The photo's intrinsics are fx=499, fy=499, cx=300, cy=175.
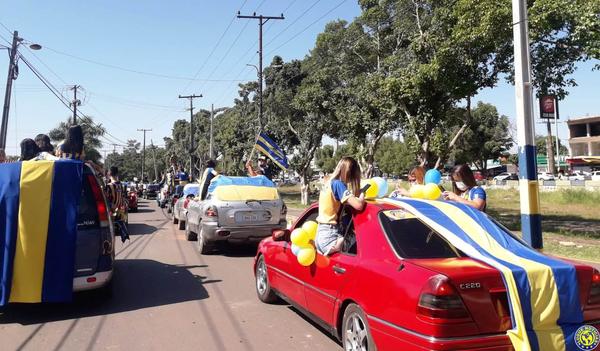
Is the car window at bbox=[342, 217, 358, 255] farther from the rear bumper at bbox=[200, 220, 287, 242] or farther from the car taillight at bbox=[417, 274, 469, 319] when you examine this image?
the rear bumper at bbox=[200, 220, 287, 242]

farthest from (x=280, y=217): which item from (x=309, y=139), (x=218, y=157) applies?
(x=218, y=157)

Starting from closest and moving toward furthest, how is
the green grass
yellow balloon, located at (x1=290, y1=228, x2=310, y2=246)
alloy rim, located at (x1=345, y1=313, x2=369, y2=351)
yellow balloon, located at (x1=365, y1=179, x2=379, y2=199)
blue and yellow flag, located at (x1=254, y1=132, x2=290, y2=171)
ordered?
1. alloy rim, located at (x1=345, y1=313, x2=369, y2=351)
2. yellow balloon, located at (x1=290, y1=228, x2=310, y2=246)
3. yellow balloon, located at (x1=365, y1=179, x2=379, y2=199)
4. the green grass
5. blue and yellow flag, located at (x1=254, y1=132, x2=290, y2=171)

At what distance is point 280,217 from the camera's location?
407 inches

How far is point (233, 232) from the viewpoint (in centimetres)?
985

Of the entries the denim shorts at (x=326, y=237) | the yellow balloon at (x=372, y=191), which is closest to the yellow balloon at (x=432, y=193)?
the yellow balloon at (x=372, y=191)

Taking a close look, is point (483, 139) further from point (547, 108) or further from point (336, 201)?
point (336, 201)

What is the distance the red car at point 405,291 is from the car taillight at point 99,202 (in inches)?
108

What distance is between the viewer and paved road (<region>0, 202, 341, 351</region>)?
4992 millimetres

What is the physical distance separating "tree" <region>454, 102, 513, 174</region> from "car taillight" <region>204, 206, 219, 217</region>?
149 feet

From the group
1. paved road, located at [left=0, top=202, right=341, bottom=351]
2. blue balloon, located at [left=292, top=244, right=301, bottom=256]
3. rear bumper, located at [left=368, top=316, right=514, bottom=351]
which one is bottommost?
paved road, located at [left=0, top=202, right=341, bottom=351]

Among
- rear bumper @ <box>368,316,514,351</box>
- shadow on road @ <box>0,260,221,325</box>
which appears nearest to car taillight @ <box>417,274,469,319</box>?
rear bumper @ <box>368,316,514,351</box>

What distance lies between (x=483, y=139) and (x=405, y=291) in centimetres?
5692

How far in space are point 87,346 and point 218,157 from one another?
199 ft

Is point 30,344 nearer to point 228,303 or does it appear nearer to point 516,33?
point 228,303
